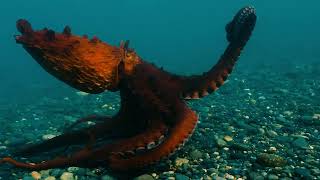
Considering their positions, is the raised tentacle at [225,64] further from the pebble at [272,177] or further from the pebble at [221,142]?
the pebble at [272,177]

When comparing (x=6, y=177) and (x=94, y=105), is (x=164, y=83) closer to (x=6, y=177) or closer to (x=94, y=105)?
(x=6, y=177)

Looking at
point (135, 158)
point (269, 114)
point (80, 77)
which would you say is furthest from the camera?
point (269, 114)

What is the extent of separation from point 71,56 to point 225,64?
2313mm

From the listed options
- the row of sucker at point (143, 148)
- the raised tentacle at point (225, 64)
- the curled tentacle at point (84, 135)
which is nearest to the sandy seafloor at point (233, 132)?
the curled tentacle at point (84, 135)

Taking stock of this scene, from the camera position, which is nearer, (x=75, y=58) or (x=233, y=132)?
(x=75, y=58)

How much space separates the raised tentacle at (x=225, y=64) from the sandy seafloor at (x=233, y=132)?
0.97m

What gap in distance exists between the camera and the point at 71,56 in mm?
5344

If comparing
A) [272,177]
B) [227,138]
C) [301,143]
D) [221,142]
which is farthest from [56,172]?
[301,143]

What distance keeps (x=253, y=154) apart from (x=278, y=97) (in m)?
5.26

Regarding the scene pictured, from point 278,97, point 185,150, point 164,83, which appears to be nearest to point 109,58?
point 164,83

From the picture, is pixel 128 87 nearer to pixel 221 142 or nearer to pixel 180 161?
pixel 180 161

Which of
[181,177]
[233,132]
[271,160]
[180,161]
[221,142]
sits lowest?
[181,177]

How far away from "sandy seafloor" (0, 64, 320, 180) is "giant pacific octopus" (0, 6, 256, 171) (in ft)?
1.34

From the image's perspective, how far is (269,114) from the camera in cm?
888
